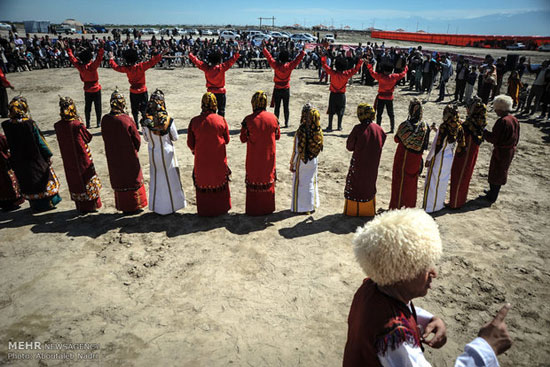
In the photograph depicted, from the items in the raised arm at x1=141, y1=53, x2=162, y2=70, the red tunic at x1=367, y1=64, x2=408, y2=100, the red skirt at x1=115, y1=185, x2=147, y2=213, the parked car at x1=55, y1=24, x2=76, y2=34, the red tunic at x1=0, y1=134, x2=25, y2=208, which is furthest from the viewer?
the parked car at x1=55, y1=24, x2=76, y2=34

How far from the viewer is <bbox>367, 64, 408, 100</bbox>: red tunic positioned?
8.14m

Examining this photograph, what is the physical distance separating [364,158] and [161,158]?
9.96 ft

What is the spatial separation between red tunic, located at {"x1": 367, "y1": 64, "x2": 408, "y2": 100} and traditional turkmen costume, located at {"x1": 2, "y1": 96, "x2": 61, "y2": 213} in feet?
23.2

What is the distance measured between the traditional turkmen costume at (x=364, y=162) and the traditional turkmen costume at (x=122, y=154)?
3.26 meters

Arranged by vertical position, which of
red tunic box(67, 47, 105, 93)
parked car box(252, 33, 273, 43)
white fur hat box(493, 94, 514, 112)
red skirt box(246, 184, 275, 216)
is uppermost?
parked car box(252, 33, 273, 43)

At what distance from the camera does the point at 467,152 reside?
5.32 m

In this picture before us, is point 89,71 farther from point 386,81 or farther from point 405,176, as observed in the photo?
point 405,176

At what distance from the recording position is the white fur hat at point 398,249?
151cm

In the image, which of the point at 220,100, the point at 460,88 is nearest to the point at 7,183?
the point at 220,100

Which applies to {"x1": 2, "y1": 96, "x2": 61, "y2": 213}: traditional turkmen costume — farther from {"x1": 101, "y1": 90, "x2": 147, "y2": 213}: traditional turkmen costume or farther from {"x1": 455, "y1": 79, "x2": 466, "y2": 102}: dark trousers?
{"x1": 455, "y1": 79, "x2": 466, "y2": 102}: dark trousers

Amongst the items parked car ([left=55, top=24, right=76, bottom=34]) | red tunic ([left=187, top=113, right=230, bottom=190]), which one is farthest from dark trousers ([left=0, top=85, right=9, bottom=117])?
parked car ([left=55, top=24, right=76, bottom=34])

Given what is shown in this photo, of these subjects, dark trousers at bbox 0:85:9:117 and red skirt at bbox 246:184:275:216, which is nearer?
red skirt at bbox 246:184:275:216

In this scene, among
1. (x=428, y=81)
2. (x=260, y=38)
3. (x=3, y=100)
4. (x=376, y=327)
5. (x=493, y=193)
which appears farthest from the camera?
(x=260, y=38)

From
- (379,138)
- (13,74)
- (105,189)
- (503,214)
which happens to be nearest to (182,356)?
(379,138)
